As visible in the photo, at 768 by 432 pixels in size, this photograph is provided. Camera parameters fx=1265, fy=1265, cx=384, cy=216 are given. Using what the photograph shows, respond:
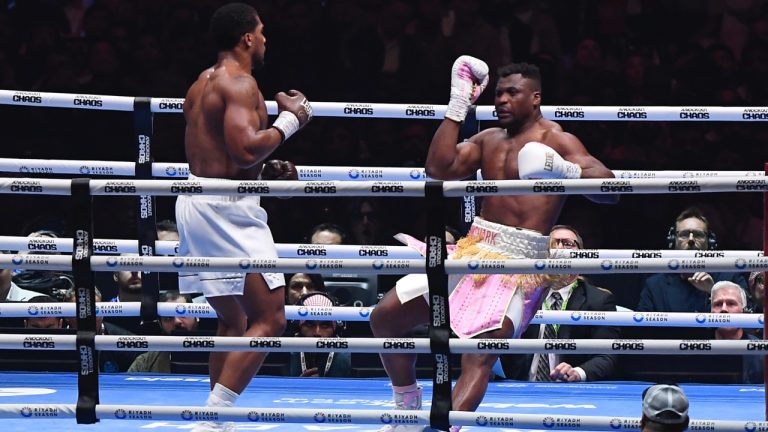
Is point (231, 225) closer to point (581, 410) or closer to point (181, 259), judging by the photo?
point (181, 259)

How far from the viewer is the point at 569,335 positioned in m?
6.86

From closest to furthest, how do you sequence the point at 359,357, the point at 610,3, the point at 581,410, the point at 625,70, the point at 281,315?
the point at 281,315
the point at 581,410
the point at 359,357
the point at 625,70
the point at 610,3

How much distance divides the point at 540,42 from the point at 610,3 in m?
0.62

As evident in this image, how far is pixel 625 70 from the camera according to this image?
9.18 m

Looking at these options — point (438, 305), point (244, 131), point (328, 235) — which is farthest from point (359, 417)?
point (328, 235)

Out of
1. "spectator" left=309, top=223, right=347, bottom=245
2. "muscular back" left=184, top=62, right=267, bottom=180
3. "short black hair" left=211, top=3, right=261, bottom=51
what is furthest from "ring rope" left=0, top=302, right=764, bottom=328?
"short black hair" left=211, top=3, right=261, bottom=51

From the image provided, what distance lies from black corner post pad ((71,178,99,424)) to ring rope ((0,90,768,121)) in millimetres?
1617

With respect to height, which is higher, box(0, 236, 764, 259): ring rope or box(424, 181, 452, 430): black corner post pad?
box(0, 236, 764, 259): ring rope

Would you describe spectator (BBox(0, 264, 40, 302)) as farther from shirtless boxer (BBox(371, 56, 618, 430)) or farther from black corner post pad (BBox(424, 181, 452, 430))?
black corner post pad (BBox(424, 181, 452, 430))

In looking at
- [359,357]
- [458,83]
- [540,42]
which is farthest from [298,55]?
[458,83]

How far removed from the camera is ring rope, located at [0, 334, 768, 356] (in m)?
4.16

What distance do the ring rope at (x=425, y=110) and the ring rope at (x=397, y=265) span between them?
5.58 ft

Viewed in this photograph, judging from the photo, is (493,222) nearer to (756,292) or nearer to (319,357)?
(319,357)

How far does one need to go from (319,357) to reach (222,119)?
2363mm
